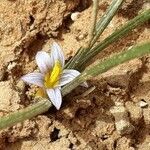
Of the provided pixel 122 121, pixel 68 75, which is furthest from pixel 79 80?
pixel 122 121

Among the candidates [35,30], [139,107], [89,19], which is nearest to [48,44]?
[35,30]

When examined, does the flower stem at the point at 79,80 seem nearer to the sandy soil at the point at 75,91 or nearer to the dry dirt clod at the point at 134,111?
the sandy soil at the point at 75,91

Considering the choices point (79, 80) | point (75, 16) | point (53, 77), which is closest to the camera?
point (79, 80)

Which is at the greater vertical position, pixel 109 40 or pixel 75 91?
pixel 109 40

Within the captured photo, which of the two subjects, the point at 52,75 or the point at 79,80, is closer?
the point at 79,80

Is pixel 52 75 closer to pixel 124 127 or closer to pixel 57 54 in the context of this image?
pixel 57 54

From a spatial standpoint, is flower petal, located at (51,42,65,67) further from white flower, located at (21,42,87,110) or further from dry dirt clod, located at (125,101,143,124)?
dry dirt clod, located at (125,101,143,124)

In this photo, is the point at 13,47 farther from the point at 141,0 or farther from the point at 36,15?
the point at 141,0

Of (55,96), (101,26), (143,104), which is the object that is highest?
(101,26)

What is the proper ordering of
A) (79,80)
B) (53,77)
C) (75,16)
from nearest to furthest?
(79,80) → (53,77) → (75,16)
